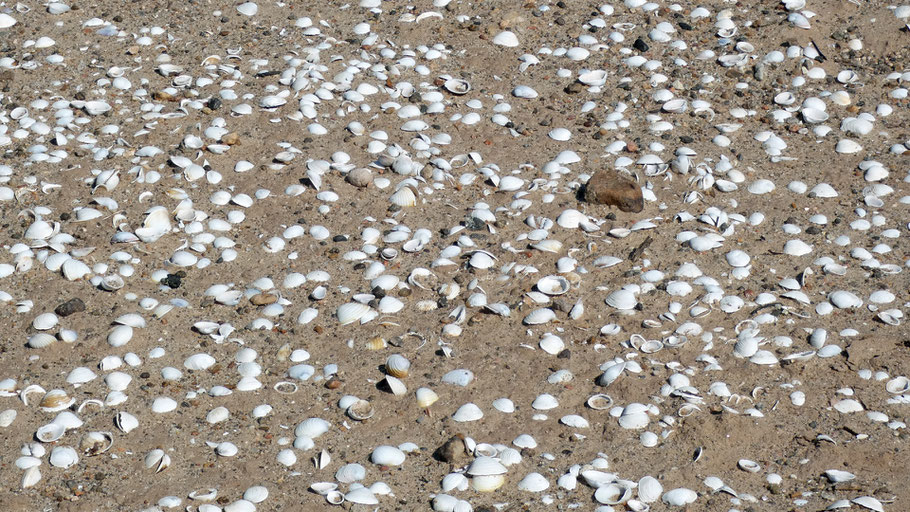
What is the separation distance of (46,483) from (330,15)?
4.08m

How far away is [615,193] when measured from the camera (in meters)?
4.90

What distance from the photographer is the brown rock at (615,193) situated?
4.89m

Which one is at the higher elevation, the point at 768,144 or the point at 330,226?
the point at 768,144

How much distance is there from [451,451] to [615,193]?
1920 millimetres

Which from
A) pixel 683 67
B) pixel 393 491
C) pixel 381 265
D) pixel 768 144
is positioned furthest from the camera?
pixel 683 67

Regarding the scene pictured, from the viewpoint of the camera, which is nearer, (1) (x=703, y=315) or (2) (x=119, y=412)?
(2) (x=119, y=412)

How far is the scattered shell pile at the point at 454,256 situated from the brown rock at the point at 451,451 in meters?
0.01

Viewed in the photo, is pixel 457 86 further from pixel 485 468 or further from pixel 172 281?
pixel 485 468

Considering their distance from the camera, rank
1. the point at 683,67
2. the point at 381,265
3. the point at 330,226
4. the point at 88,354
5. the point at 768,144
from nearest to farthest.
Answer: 1. the point at 88,354
2. the point at 381,265
3. the point at 330,226
4. the point at 768,144
5. the point at 683,67

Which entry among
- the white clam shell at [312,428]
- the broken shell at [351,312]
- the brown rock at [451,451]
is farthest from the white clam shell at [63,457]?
the brown rock at [451,451]

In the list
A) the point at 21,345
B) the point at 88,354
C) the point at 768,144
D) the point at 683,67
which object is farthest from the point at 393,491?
the point at 683,67

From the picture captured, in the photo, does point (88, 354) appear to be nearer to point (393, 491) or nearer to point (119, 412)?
point (119, 412)

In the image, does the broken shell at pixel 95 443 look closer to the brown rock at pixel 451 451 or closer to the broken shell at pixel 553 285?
the brown rock at pixel 451 451

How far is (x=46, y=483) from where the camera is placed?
138 inches
